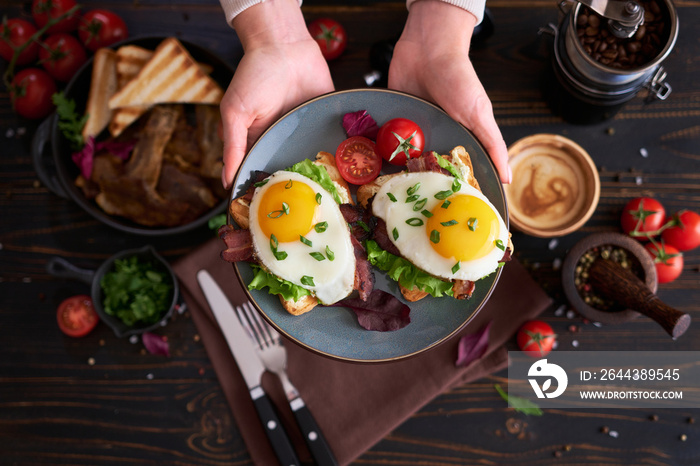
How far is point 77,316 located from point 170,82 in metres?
2.11

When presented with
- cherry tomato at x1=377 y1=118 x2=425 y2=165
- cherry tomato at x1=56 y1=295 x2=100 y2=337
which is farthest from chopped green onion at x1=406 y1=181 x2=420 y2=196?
cherry tomato at x1=56 y1=295 x2=100 y2=337

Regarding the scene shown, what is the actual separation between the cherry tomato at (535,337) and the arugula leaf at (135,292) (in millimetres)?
2929

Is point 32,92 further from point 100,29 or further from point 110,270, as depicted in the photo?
point 110,270

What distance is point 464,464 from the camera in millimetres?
4039

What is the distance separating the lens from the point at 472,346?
12.4ft

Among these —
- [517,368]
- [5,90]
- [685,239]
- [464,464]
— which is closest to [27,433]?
[5,90]

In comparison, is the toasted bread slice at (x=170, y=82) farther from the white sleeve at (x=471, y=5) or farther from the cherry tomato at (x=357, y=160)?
the white sleeve at (x=471, y=5)

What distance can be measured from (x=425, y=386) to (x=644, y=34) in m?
3.12

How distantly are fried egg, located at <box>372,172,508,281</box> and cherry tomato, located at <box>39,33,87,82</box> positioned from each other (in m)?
3.07

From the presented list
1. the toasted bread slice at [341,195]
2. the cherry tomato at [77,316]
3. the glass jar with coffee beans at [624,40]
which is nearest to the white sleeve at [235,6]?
the toasted bread slice at [341,195]

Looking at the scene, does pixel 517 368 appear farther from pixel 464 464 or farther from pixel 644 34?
pixel 644 34

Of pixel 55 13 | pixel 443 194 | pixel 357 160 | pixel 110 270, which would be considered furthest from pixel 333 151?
pixel 55 13

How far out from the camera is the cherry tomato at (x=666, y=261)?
12.6ft

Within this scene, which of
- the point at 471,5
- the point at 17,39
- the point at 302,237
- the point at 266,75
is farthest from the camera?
the point at 17,39
